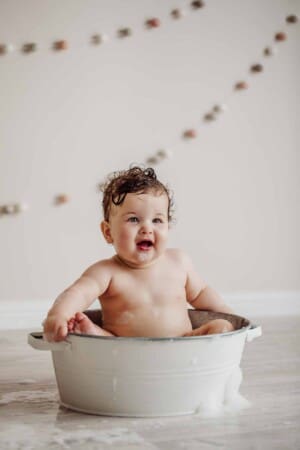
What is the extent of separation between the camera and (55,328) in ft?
4.14

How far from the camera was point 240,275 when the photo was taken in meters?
2.54

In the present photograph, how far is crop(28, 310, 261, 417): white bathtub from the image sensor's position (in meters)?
1.20

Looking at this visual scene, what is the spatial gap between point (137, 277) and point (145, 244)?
0.21 feet

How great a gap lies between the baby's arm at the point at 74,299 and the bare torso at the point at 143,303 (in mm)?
22

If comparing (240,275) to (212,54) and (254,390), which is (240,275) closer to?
(212,54)

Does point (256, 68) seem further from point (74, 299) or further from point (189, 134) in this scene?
point (74, 299)

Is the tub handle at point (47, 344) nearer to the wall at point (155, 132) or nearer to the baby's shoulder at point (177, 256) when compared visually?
the baby's shoulder at point (177, 256)

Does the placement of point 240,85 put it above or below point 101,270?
above

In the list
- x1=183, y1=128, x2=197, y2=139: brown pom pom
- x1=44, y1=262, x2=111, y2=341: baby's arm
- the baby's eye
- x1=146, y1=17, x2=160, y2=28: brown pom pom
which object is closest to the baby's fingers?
x1=44, y1=262, x2=111, y2=341: baby's arm

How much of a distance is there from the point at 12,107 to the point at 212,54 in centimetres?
68

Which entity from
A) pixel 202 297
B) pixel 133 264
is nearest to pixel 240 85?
pixel 202 297

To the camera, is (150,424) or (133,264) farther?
(133,264)

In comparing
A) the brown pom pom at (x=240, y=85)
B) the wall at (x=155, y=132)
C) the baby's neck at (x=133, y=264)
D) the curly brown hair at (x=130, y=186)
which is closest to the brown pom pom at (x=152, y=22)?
the wall at (x=155, y=132)

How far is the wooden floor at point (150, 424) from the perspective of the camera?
3.59 feet
